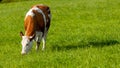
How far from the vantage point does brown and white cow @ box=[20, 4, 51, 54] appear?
53.1 ft

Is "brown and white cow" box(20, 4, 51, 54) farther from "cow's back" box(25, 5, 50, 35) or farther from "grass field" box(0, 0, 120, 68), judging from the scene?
"grass field" box(0, 0, 120, 68)

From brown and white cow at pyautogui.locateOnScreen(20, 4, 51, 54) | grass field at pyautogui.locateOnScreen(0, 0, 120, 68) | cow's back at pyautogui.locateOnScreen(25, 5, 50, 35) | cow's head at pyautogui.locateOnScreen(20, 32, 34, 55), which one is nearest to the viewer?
grass field at pyautogui.locateOnScreen(0, 0, 120, 68)

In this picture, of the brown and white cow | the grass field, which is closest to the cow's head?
the brown and white cow

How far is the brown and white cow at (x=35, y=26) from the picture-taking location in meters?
16.2

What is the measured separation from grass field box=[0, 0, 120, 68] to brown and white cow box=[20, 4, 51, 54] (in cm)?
55

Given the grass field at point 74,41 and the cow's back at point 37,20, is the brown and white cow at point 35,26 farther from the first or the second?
the grass field at point 74,41

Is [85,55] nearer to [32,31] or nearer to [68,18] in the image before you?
[32,31]

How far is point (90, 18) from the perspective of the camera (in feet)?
100

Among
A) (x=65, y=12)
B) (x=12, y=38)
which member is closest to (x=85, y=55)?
(x=12, y=38)

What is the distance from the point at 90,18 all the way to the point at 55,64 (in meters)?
18.7

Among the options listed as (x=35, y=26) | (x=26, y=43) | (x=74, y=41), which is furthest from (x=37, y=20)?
(x=74, y=41)

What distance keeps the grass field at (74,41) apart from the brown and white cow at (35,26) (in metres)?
0.55

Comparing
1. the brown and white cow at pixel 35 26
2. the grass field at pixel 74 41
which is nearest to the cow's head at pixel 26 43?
the brown and white cow at pixel 35 26

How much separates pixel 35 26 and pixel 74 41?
2.93 m
